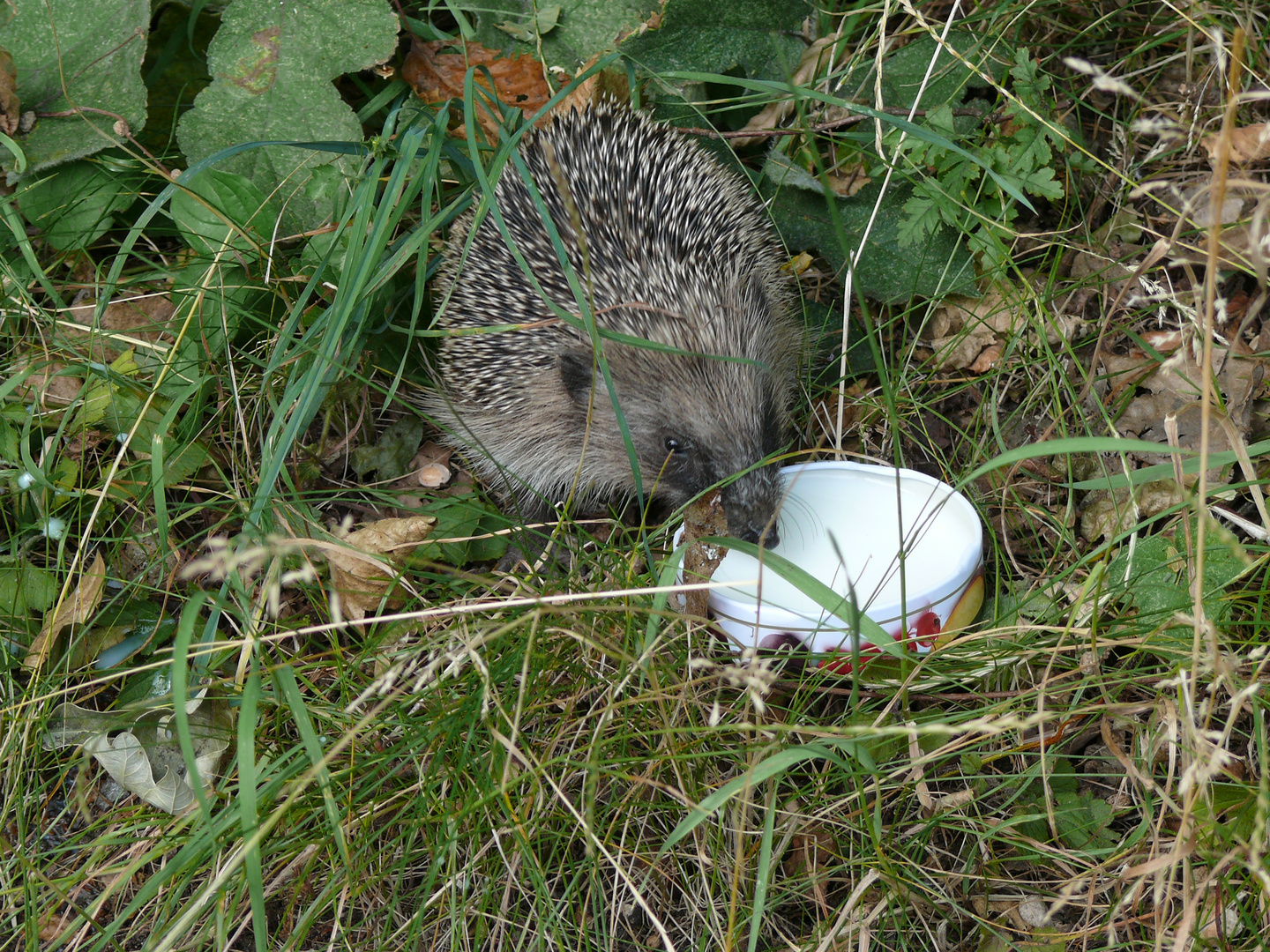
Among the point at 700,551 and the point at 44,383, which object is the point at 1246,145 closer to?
the point at 700,551

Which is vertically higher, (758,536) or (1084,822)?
(758,536)

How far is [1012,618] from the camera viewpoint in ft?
10.5

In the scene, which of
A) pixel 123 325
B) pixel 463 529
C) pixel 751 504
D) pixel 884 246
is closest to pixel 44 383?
pixel 123 325

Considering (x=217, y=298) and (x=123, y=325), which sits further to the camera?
(x=123, y=325)

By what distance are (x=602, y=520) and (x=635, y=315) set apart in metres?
0.85

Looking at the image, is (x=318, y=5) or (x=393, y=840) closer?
(x=393, y=840)

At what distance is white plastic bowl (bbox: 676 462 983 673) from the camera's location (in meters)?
3.02

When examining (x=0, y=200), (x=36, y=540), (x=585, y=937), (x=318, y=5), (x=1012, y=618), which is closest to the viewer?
(x=585, y=937)

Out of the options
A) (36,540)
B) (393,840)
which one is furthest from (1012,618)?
(36,540)

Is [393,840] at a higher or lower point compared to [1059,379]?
lower

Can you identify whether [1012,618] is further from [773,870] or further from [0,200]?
[0,200]

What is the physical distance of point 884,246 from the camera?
4.09 meters

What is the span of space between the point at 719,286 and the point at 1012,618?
1.68 metres

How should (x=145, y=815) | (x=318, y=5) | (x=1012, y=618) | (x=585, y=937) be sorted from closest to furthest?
(x=585, y=937) → (x=145, y=815) → (x=1012, y=618) → (x=318, y=5)
